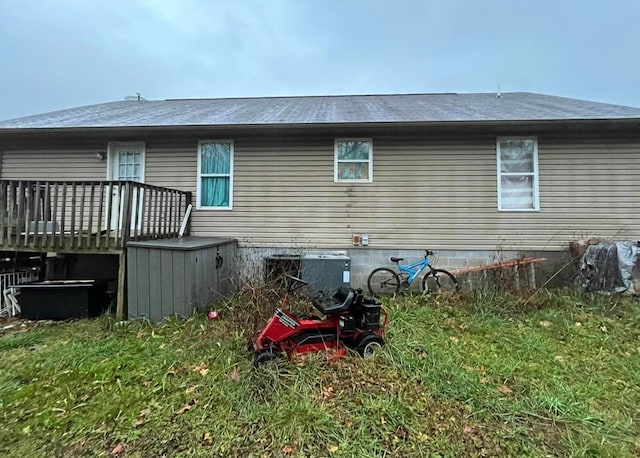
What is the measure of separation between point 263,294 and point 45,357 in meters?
2.42

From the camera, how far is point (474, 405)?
262 cm

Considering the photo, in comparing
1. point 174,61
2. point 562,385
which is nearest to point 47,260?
point 562,385

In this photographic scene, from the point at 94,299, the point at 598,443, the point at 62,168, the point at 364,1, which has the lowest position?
the point at 598,443

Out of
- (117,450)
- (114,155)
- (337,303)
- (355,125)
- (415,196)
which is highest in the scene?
(355,125)

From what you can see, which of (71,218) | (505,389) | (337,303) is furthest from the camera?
(71,218)

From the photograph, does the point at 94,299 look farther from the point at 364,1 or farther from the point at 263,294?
the point at 364,1

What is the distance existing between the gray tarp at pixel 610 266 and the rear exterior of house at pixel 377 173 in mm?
911

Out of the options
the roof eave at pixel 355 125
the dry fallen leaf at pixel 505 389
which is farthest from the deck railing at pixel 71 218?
the dry fallen leaf at pixel 505 389

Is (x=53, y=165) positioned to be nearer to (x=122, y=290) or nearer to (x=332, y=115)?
(x=122, y=290)

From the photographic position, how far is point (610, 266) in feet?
17.4

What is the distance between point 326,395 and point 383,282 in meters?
3.85

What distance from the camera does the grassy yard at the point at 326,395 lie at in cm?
224

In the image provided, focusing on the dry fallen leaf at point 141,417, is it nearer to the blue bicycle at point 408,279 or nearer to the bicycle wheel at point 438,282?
the blue bicycle at point 408,279

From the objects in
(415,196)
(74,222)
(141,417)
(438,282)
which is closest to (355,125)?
(415,196)
